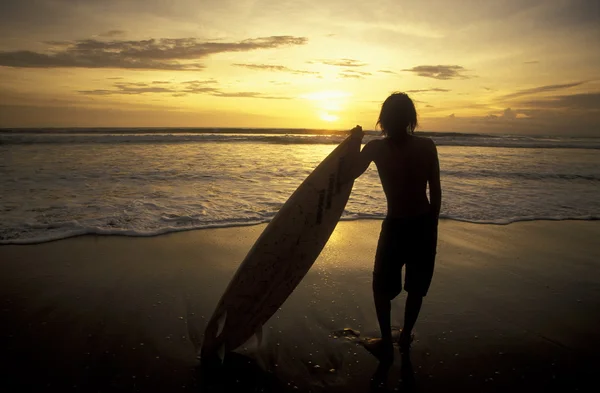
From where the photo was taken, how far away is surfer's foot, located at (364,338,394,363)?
283 centimetres

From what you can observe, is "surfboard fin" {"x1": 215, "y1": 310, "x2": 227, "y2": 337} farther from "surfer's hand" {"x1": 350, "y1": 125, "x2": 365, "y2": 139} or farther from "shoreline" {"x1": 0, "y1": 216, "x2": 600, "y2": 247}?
"shoreline" {"x1": 0, "y1": 216, "x2": 600, "y2": 247}

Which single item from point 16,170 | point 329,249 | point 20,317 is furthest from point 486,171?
point 16,170

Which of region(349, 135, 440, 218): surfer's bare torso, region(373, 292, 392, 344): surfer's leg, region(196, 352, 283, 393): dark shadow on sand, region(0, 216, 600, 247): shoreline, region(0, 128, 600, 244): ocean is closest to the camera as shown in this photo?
region(196, 352, 283, 393): dark shadow on sand

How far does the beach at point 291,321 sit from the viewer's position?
8.60ft

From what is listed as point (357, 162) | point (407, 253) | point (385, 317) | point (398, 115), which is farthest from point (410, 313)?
point (398, 115)

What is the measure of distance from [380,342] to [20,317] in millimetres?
2996

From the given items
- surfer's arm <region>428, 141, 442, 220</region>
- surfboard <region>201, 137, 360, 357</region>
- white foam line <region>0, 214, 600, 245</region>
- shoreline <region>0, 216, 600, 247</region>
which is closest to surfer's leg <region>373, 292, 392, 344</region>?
surfboard <region>201, 137, 360, 357</region>

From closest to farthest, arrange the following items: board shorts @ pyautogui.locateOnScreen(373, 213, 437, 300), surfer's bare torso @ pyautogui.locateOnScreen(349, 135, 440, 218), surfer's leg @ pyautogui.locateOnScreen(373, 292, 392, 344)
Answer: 1. surfer's bare torso @ pyautogui.locateOnScreen(349, 135, 440, 218)
2. board shorts @ pyautogui.locateOnScreen(373, 213, 437, 300)
3. surfer's leg @ pyautogui.locateOnScreen(373, 292, 392, 344)

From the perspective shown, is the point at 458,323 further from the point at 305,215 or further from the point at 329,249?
the point at 329,249

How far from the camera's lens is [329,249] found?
5.16m

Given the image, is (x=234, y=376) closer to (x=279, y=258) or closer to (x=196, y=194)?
(x=279, y=258)

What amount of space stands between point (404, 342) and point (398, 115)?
5.68ft

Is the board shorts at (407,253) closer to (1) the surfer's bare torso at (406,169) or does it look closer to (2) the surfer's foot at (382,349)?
(1) the surfer's bare torso at (406,169)

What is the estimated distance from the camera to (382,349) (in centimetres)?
289
